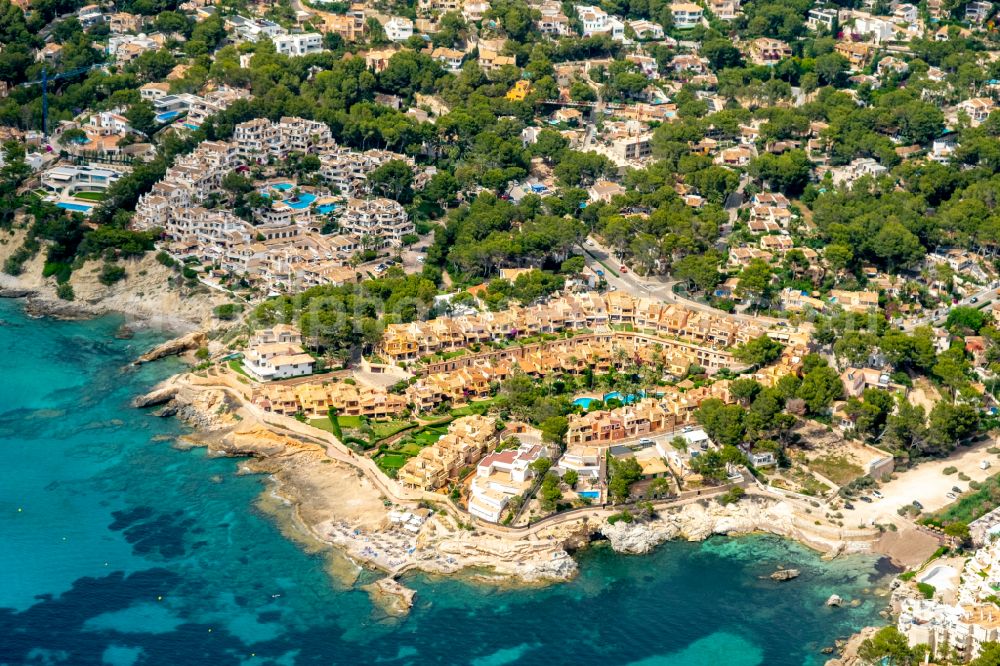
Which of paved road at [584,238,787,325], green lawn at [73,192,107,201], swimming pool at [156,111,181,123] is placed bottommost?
green lawn at [73,192,107,201]

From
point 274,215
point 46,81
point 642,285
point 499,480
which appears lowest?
point 499,480

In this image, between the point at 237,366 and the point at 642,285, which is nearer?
the point at 237,366

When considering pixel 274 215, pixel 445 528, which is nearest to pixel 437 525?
pixel 445 528

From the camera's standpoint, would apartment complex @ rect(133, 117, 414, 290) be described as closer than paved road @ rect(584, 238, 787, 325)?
No

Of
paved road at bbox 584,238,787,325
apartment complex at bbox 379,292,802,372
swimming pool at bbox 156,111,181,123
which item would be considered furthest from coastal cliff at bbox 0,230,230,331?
paved road at bbox 584,238,787,325

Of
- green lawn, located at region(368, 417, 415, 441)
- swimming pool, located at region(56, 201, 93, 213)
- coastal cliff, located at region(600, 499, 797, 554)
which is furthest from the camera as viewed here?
swimming pool, located at region(56, 201, 93, 213)

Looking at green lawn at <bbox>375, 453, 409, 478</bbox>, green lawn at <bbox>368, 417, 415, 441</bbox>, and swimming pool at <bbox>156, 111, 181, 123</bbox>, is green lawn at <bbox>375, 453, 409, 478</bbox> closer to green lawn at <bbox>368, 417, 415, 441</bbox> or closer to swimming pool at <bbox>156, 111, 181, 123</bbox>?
green lawn at <bbox>368, 417, 415, 441</bbox>

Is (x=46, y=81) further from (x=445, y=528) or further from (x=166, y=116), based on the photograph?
(x=445, y=528)
